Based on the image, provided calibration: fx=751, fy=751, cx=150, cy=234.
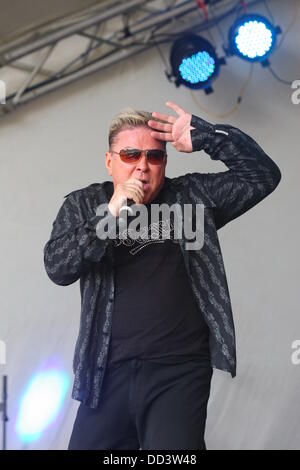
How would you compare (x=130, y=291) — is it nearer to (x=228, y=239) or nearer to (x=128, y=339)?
(x=128, y=339)

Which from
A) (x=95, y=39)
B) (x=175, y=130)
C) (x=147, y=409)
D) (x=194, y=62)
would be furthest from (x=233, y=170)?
(x=95, y=39)

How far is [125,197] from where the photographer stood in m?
2.09

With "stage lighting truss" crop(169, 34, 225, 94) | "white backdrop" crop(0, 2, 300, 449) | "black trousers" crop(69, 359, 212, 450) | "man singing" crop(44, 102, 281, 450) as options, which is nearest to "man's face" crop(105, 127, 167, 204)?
"man singing" crop(44, 102, 281, 450)

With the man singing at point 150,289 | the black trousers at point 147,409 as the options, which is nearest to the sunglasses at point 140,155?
the man singing at point 150,289

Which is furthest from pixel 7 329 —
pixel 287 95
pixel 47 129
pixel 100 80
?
pixel 287 95

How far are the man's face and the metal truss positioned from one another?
205 cm

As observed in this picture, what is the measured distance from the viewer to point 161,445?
6.75 ft

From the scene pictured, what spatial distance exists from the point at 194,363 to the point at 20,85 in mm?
2790

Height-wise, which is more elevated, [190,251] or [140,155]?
[140,155]

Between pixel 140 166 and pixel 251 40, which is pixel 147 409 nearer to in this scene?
pixel 140 166

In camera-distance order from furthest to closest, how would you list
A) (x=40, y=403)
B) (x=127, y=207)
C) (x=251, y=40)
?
(x=40, y=403)
(x=251, y=40)
(x=127, y=207)

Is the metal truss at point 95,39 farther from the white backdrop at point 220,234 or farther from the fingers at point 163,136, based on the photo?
the fingers at point 163,136

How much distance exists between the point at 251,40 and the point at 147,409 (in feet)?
9.30

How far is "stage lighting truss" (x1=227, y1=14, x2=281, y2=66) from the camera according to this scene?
4.33m
